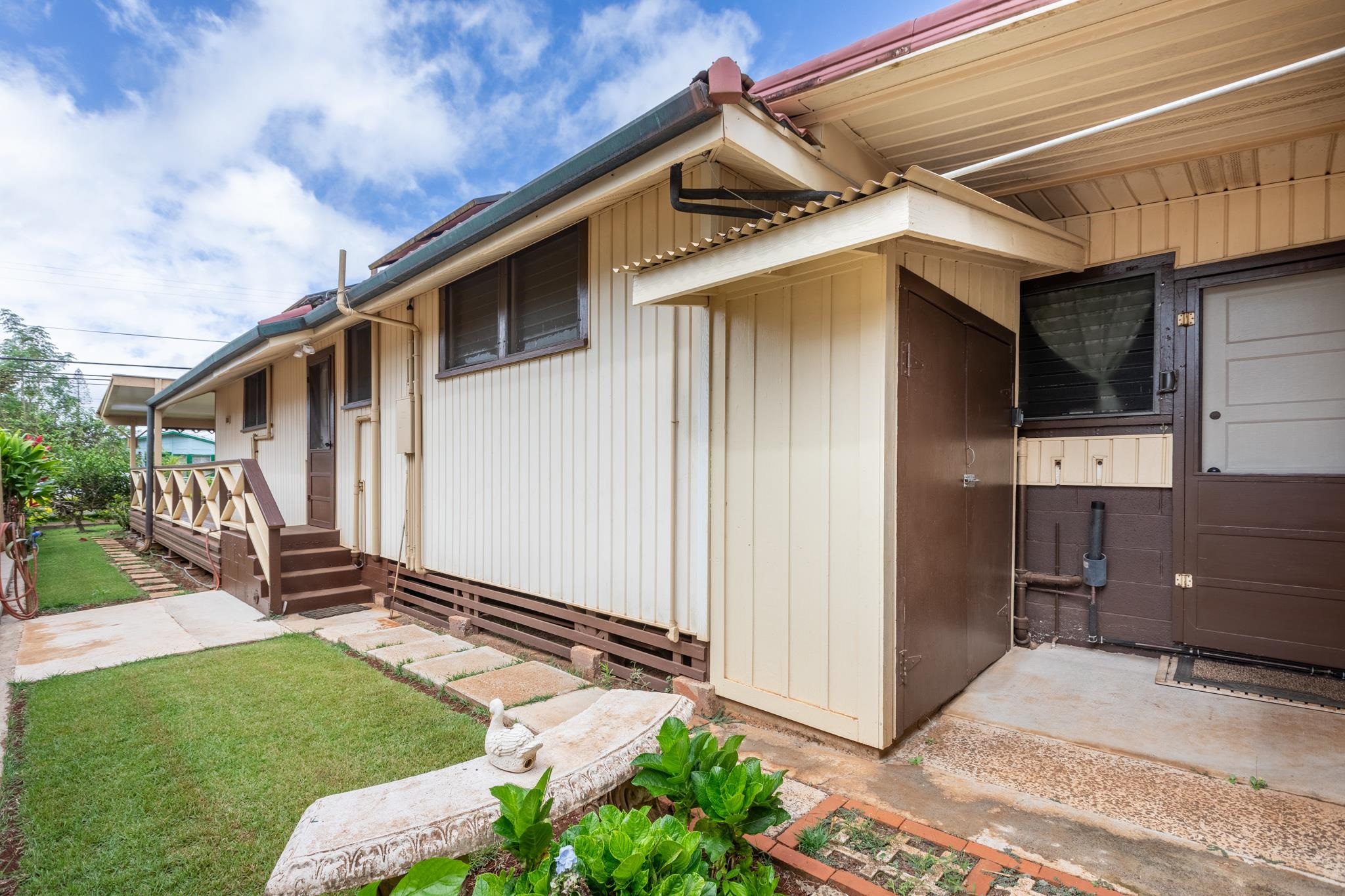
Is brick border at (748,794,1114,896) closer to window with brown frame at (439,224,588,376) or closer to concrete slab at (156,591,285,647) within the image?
window with brown frame at (439,224,588,376)

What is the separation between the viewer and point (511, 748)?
68.4 inches

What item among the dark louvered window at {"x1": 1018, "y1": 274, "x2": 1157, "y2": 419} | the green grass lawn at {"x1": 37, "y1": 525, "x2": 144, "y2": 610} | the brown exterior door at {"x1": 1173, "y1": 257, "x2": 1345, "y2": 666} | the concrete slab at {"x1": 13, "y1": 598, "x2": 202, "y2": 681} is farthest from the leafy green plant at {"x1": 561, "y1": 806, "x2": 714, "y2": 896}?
the green grass lawn at {"x1": 37, "y1": 525, "x2": 144, "y2": 610}

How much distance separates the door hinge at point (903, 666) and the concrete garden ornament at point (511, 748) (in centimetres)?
161

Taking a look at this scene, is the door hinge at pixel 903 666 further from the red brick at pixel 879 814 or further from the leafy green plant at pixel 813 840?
the leafy green plant at pixel 813 840

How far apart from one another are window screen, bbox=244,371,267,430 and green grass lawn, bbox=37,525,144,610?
2.67 m

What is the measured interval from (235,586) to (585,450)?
5.09 m

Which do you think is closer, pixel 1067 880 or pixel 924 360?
pixel 1067 880

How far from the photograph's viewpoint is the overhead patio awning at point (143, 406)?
11094 mm

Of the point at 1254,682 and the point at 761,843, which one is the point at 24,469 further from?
the point at 1254,682

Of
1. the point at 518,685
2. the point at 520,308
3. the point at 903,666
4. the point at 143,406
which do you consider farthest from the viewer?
the point at 143,406

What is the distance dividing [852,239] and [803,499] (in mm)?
1169

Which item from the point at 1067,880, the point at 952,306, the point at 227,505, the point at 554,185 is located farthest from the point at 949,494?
the point at 227,505

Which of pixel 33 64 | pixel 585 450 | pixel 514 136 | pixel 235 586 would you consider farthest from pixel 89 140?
pixel 585 450

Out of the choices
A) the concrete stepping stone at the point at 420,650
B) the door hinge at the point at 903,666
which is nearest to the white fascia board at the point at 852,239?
the door hinge at the point at 903,666
